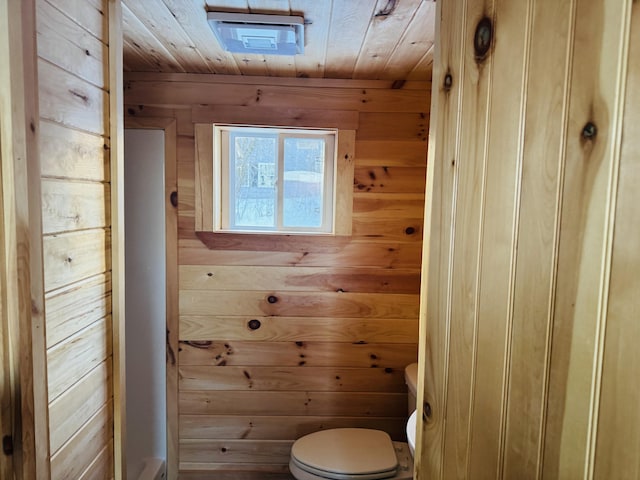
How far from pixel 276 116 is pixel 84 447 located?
1.53 meters

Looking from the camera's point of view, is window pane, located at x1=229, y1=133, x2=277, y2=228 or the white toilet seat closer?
the white toilet seat

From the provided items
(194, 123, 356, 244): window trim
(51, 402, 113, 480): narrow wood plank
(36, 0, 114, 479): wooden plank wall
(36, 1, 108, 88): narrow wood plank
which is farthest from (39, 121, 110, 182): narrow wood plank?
(194, 123, 356, 244): window trim

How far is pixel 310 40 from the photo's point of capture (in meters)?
1.47

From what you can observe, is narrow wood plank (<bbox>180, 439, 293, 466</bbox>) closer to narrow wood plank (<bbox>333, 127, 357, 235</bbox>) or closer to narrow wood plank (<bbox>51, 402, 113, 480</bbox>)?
narrow wood plank (<bbox>51, 402, 113, 480</bbox>)

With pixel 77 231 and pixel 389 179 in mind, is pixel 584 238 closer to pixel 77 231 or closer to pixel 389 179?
pixel 77 231

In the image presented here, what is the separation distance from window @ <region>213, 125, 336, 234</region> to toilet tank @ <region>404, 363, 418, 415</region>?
2.70ft

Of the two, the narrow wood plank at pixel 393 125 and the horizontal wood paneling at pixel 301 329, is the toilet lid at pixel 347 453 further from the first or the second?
the narrow wood plank at pixel 393 125

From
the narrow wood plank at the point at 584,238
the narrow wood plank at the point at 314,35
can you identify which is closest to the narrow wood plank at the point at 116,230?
the narrow wood plank at the point at 314,35

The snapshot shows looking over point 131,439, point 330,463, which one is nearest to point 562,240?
point 330,463

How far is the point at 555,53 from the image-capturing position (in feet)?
1.82

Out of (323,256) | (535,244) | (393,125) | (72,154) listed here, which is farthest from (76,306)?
(393,125)

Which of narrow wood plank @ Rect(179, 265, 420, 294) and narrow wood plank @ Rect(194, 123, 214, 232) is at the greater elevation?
narrow wood plank @ Rect(194, 123, 214, 232)

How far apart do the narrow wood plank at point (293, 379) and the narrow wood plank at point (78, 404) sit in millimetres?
956

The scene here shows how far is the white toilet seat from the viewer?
1.64m
